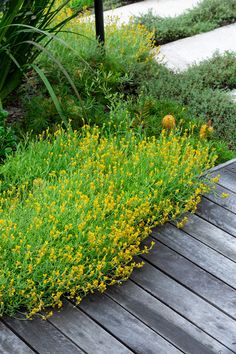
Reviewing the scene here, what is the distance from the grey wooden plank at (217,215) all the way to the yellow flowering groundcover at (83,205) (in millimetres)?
82

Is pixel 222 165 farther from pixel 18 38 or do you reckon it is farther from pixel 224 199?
pixel 18 38

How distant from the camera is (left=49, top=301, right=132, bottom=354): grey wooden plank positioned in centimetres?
400

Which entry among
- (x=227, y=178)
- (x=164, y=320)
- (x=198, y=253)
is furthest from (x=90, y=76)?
(x=164, y=320)

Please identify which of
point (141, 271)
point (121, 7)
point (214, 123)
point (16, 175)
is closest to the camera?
point (141, 271)

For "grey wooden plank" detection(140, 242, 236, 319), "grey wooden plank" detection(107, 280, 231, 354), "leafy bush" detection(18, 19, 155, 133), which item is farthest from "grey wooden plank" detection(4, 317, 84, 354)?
"leafy bush" detection(18, 19, 155, 133)

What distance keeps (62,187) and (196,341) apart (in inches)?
51.5

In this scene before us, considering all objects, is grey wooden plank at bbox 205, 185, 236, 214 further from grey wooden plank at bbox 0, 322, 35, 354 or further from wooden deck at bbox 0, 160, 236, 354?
grey wooden plank at bbox 0, 322, 35, 354

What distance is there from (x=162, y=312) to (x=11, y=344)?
0.82m

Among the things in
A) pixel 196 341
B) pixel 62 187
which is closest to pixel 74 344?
pixel 196 341

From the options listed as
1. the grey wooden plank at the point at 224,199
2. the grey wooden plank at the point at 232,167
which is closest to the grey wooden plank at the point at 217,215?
the grey wooden plank at the point at 224,199

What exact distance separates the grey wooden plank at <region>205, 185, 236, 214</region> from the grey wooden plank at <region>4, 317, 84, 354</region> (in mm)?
1648

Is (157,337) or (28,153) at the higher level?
(28,153)

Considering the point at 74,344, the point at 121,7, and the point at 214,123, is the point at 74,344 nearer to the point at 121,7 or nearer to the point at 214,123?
the point at 214,123

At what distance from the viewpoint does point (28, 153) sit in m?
5.36
